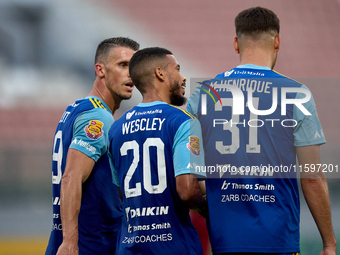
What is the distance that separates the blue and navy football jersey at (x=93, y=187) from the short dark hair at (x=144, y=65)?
42 cm

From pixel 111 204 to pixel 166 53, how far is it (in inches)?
46.1

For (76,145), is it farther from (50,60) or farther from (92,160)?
(50,60)

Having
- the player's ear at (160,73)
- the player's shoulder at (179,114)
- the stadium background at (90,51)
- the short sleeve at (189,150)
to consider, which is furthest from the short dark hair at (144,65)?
the stadium background at (90,51)

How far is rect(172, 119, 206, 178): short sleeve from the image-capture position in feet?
7.38

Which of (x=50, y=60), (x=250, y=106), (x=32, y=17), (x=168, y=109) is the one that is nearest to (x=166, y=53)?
(x=168, y=109)

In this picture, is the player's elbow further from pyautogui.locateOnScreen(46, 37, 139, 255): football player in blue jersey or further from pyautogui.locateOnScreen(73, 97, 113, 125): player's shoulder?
pyautogui.locateOnScreen(73, 97, 113, 125): player's shoulder

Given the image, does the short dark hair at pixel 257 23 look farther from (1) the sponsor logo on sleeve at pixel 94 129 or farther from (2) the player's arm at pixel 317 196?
(1) the sponsor logo on sleeve at pixel 94 129

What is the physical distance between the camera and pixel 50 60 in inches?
377

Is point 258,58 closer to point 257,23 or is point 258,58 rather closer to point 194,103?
point 257,23

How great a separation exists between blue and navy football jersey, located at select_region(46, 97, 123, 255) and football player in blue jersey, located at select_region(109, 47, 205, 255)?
34 cm

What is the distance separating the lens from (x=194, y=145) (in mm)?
2297

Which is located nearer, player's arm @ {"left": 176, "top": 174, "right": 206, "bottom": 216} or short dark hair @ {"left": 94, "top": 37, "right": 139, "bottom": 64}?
player's arm @ {"left": 176, "top": 174, "right": 206, "bottom": 216}

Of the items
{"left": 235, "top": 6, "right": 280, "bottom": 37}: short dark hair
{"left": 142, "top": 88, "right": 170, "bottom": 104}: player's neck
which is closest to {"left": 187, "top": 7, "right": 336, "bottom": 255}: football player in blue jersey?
{"left": 235, "top": 6, "right": 280, "bottom": 37}: short dark hair

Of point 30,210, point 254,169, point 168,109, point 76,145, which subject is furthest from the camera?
point 30,210
